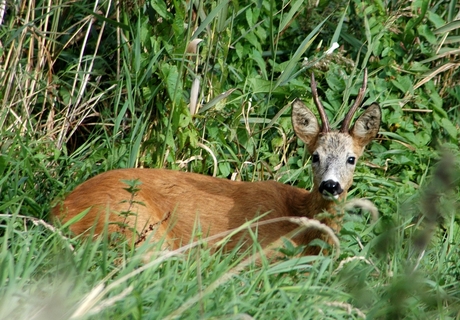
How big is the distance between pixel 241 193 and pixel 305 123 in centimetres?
68

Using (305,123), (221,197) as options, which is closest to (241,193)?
(221,197)

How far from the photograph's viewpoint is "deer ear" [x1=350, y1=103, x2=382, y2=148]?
17.0 ft

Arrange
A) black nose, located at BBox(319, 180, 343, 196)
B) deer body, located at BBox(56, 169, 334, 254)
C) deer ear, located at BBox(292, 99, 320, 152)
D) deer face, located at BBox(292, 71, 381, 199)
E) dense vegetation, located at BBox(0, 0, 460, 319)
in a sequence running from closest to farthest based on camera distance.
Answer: deer body, located at BBox(56, 169, 334, 254), black nose, located at BBox(319, 180, 343, 196), deer face, located at BBox(292, 71, 381, 199), dense vegetation, located at BBox(0, 0, 460, 319), deer ear, located at BBox(292, 99, 320, 152)

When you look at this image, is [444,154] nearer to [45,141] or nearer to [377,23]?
[45,141]

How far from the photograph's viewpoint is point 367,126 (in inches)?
207

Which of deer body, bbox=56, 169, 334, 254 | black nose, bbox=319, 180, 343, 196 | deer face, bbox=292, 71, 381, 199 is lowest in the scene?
deer body, bbox=56, 169, 334, 254

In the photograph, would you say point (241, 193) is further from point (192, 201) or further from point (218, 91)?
point (218, 91)

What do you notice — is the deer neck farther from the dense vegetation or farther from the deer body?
the dense vegetation

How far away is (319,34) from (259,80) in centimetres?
103

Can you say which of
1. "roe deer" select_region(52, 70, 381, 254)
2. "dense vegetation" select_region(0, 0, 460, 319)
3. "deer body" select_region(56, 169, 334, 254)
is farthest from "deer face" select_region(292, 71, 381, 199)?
"dense vegetation" select_region(0, 0, 460, 319)

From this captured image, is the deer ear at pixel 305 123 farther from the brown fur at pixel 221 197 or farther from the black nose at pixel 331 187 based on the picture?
the black nose at pixel 331 187

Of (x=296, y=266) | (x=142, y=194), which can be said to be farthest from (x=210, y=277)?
(x=142, y=194)

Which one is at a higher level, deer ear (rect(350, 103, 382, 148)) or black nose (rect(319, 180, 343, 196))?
deer ear (rect(350, 103, 382, 148))

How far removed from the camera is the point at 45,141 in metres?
5.30
